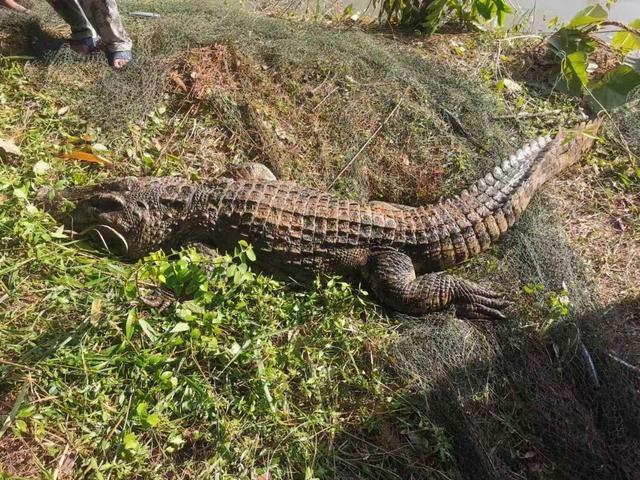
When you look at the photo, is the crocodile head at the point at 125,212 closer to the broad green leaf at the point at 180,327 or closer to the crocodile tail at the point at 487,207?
the broad green leaf at the point at 180,327

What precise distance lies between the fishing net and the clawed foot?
0.11m

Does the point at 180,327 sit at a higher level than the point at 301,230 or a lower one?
lower

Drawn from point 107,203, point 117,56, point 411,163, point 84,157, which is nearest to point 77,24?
point 117,56

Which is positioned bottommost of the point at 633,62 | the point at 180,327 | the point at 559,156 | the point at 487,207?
the point at 180,327

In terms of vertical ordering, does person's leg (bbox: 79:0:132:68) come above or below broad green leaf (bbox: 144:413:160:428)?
above

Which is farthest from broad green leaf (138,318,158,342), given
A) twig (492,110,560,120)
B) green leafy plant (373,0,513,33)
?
green leafy plant (373,0,513,33)

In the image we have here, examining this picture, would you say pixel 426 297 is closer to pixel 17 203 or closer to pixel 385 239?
pixel 385 239

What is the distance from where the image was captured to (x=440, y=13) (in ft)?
19.3

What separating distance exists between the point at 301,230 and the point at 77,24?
3146mm

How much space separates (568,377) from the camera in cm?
320

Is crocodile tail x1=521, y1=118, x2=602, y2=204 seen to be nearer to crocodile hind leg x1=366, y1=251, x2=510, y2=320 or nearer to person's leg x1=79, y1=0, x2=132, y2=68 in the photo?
crocodile hind leg x1=366, y1=251, x2=510, y2=320

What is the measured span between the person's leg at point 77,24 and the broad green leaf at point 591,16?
16.1ft

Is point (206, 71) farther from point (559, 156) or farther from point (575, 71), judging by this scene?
point (575, 71)

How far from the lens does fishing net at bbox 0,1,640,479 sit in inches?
115
